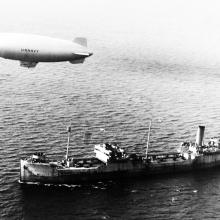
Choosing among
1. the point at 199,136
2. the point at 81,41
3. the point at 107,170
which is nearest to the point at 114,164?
the point at 107,170

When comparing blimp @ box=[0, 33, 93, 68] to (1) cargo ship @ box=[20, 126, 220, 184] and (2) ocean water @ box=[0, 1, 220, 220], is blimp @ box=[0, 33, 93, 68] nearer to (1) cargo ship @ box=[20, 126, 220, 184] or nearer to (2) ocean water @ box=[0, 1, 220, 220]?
(2) ocean water @ box=[0, 1, 220, 220]

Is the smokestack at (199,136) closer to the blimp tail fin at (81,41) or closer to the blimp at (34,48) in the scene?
the blimp tail fin at (81,41)

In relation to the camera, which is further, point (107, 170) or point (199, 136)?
point (199, 136)

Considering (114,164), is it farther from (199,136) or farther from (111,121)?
(111,121)

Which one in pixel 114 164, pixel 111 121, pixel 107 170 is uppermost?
pixel 111 121

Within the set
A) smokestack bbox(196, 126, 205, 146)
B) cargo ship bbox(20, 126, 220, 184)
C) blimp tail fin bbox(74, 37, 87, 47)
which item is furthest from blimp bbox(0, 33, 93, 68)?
smokestack bbox(196, 126, 205, 146)

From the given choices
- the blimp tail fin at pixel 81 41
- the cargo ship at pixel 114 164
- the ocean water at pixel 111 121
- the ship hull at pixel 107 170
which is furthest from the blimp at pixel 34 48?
the cargo ship at pixel 114 164
